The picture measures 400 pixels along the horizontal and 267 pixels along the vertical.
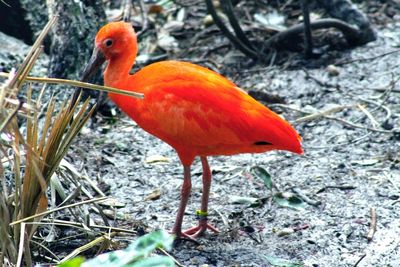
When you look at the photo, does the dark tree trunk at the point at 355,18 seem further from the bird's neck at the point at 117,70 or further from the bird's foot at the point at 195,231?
the bird's foot at the point at 195,231

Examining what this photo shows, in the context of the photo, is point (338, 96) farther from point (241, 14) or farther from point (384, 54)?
point (241, 14)

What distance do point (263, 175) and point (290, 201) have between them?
275mm

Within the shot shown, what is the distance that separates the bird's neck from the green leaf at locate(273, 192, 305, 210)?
1.10m

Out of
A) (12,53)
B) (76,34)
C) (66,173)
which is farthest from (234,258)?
(12,53)

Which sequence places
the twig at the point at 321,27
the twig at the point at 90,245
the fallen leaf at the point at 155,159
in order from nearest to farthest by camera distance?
the twig at the point at 90,245 → the fallen leaf at the point at 155,159 → the twig at the point at 321,27

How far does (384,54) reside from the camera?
6785mm

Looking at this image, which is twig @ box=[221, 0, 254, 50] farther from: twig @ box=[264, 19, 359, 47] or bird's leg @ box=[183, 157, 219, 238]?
bird's leg @ box=[183, 157, 219, 238]

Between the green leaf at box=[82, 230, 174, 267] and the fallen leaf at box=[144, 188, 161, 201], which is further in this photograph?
the fallen leaf at box=[144, 188, 161, 201]

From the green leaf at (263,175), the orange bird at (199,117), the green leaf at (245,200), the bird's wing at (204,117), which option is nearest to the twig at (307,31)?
the green leaf at (263,175)

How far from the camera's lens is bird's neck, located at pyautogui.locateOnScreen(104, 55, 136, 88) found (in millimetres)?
4695

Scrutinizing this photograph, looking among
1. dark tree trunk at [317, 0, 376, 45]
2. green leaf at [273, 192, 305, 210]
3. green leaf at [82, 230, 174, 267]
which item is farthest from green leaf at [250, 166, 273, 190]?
green leaf at [82, 230, 174, 267]

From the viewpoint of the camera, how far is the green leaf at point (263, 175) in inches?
195

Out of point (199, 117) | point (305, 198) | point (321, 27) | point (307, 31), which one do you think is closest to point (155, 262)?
point (199, 117)

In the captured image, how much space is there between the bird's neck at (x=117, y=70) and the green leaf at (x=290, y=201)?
1101 millimetres
